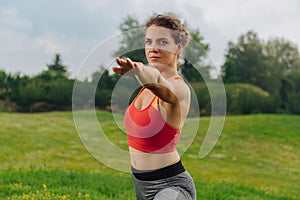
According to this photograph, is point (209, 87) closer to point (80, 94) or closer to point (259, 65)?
point (80, 94)

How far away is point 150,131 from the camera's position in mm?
2797

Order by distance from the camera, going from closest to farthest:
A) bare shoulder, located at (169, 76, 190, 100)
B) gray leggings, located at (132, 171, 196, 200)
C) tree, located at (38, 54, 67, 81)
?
1. bare shoulder, located at (169, 76, 190, 100)
2. gray leggings, located at (132, 171, 196, 200)
3. tree, located at (38, 54, 67, 81)

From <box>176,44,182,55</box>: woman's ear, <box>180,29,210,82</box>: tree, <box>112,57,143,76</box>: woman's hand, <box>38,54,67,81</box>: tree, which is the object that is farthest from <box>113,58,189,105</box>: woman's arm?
<box>38,54,67,81</box>: tree

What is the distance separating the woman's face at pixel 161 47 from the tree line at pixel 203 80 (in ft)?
0.73

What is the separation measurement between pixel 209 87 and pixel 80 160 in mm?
10430

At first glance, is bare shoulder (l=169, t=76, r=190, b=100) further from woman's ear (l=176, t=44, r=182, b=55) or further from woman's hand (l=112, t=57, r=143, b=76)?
woman's hand (l=112, t=57, r=143, b=76)

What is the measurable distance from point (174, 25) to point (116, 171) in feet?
24.5

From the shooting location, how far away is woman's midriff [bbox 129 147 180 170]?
2930 millimetres

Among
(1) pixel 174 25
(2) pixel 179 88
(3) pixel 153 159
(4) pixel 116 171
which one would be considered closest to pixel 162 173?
(3) pixel 153 159

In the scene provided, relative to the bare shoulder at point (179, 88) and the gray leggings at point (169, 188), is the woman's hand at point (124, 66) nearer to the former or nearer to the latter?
the bare shoulder at point (179, 88)

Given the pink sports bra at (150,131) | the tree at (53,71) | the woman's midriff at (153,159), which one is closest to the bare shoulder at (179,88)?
the pink sports bra at (150,131)

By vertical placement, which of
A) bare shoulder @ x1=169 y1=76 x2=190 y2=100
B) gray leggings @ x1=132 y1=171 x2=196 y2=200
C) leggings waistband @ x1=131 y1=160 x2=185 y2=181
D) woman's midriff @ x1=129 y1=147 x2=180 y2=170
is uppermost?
bare shoulder @ x1=169 y1=76 x2=190 y2=100

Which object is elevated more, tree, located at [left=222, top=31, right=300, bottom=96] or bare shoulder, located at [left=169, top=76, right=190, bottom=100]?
tree, located at [left=222, top=31, right=300, bottom=96]

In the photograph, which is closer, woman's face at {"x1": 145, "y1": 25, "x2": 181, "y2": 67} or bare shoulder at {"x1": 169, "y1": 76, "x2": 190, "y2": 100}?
bare shoulder at {"x1": 169, "y1": 76, "x2": 190, "y2": 100}
